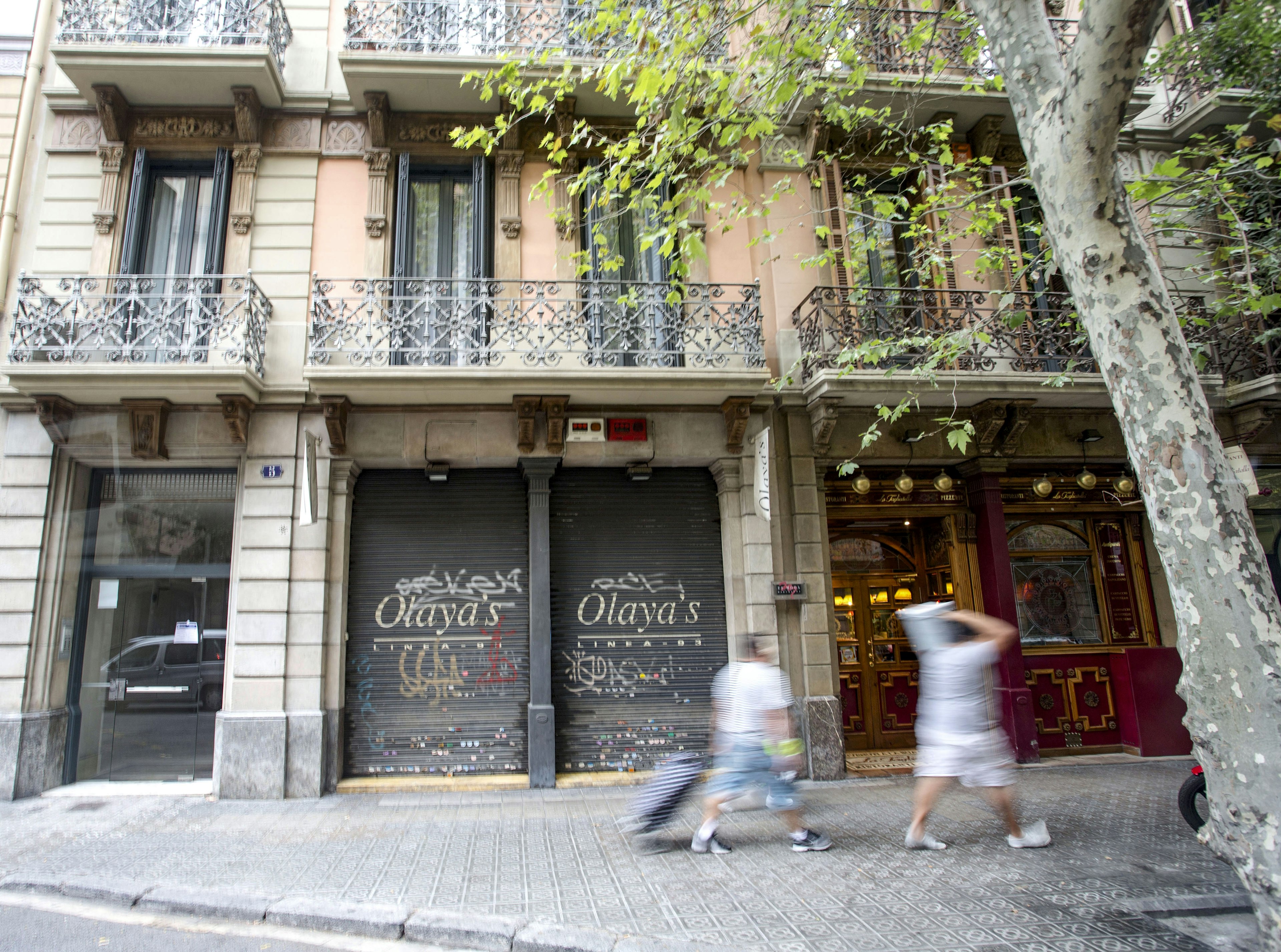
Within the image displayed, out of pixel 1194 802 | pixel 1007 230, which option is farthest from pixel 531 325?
pixel 1194 802

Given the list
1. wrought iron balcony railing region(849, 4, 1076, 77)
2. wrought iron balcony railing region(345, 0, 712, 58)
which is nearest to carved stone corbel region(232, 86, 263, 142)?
wrought iron balcony railing region(345, 0, 712, 58)

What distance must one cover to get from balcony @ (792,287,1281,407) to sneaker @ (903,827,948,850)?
4907 millimetres

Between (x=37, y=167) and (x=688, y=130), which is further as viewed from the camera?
(x=37, y=167)

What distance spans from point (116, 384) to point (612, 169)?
19.9ft

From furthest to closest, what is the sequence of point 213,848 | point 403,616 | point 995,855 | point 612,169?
point 403,616
point 612,169
point 213,848
point 995,855

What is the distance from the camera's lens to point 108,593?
8.56 meters

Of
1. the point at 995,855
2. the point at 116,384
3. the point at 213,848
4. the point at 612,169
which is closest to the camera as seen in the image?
the point at 995,855

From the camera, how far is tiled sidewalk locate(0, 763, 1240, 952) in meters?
4.37

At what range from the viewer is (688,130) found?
7918mm

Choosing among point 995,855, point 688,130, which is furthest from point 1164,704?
point 688,130

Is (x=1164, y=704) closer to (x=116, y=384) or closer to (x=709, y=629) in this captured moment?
(x=709, y=629)

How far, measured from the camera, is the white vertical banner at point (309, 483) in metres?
7.77

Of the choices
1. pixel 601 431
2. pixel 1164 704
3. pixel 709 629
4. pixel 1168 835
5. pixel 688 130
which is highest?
pixel 688 130

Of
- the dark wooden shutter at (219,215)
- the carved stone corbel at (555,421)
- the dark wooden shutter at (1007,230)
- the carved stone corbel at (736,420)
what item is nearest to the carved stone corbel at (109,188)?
the dark wooden shutter at (219,215)
